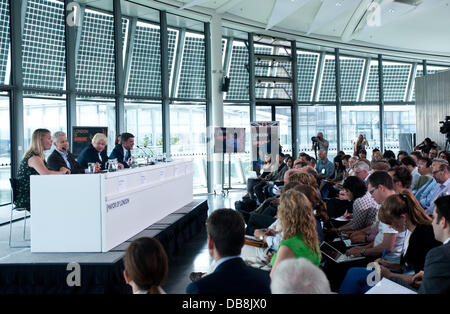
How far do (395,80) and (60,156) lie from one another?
13.6 m

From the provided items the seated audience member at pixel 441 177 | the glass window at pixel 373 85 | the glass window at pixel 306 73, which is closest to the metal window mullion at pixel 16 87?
the seated audience member at pixel 441 177

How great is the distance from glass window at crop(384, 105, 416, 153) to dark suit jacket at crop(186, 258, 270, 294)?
15.0 meters

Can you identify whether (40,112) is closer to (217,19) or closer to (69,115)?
(69,115)

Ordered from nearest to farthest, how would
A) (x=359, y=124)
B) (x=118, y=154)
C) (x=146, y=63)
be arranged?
(x=118, y=154) → (x=146, y=63) → (x=359, y=124)

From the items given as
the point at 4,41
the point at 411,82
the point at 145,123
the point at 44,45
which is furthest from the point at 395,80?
the point at 4,41

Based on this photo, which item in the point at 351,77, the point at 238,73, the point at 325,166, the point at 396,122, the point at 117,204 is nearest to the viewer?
the point at 117,204

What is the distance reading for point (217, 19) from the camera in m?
12.0

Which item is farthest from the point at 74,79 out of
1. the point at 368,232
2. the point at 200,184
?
the point at 368,232

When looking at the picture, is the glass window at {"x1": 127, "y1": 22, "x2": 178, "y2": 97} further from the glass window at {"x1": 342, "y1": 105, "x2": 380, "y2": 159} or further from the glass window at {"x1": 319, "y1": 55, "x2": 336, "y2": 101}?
the glass window at {"x1": 342, "y1": 105, "x2": 380, "y2": 159}

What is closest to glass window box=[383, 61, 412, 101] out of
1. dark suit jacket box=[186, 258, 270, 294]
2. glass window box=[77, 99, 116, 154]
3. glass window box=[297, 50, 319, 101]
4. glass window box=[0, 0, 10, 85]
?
glass window box=[297, 50, 319, 101]

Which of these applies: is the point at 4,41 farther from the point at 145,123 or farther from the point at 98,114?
the point at 145,123

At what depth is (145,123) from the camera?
11297 millimetres

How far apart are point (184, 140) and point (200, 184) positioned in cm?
137
